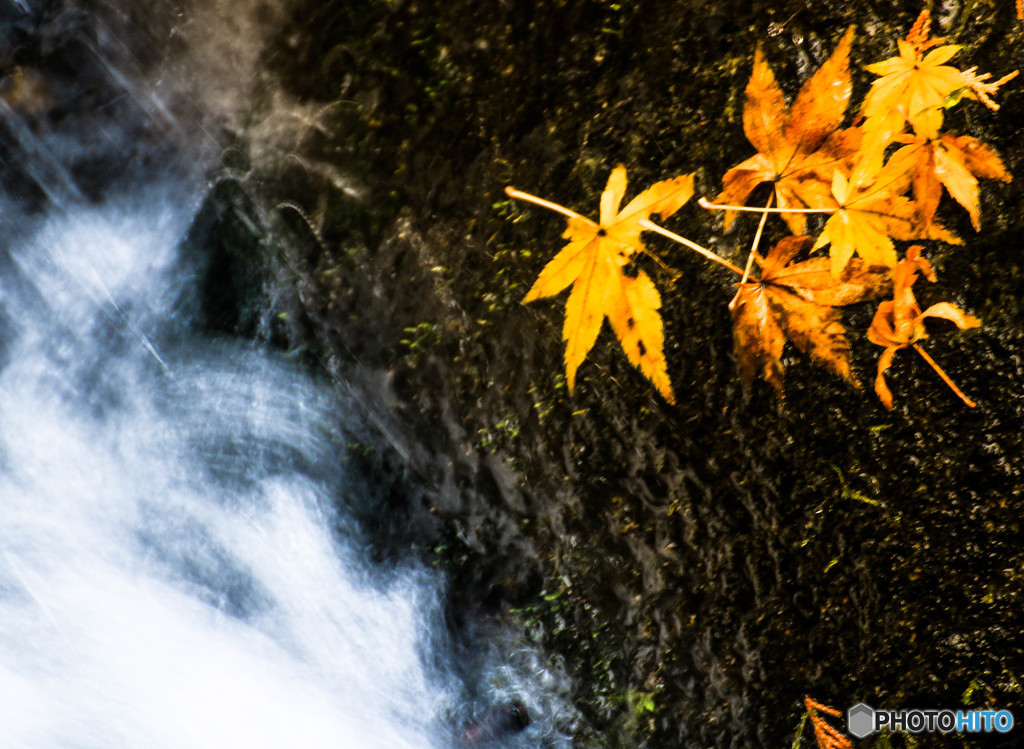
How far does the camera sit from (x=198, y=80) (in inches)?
59.0

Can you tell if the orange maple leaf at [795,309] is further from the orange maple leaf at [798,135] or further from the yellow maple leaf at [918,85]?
the yellow maple leaf at [918,85]

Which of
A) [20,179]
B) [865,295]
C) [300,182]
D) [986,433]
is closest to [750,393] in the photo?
[865,295]

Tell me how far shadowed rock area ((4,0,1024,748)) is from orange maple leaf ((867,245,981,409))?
24mm

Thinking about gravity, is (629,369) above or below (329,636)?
above

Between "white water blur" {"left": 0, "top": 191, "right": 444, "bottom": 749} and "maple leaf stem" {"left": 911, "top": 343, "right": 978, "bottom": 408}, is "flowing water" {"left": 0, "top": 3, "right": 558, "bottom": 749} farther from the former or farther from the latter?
"maple leaf stem" {"left": 911, "top": 343, "right": 978, "bottom": 408}

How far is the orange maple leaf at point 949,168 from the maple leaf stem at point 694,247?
411 millimetres

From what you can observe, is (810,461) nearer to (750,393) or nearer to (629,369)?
(750,393)

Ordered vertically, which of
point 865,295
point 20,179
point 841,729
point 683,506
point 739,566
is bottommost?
point 841,729

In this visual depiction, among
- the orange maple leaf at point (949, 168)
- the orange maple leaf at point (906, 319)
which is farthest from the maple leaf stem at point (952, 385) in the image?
the orange maple leaf at point (949, 168)

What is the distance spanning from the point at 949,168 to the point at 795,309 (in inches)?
17.9

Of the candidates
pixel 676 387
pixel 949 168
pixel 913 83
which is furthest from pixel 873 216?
pixel 676 387

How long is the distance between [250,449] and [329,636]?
56 centimetres

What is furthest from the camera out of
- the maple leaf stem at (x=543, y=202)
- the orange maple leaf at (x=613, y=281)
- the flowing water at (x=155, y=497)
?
the flowing water at (x=155, y=497)

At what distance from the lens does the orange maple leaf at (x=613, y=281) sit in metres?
1.24
